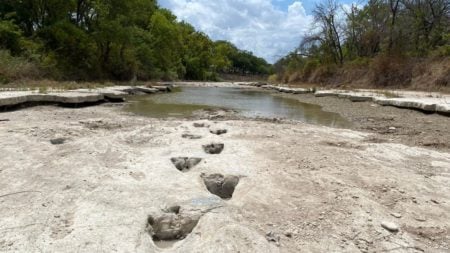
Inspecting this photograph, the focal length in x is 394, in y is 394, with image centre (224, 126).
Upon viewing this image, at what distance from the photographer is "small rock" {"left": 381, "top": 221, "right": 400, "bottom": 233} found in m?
3.08

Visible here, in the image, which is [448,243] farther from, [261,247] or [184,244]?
[184,244]

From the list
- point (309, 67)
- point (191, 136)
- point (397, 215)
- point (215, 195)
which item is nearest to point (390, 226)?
point (397, 215)

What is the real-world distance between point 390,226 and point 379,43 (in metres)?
29.7

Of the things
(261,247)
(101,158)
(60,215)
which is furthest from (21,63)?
(261,247)

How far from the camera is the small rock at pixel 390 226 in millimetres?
3084

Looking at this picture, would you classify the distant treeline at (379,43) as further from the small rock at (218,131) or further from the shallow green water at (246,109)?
the small rock at (218,131)

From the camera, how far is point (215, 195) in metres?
3.62

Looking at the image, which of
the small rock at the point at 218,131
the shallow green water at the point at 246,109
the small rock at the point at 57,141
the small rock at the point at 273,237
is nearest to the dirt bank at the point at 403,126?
the shallow green water at the point at 246,109

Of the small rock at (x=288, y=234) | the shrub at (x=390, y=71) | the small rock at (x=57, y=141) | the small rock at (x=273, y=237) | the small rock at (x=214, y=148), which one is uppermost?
the shrub at (x=390, y=71)

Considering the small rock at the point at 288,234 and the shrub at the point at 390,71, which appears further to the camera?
the shrub at the point at 390,71

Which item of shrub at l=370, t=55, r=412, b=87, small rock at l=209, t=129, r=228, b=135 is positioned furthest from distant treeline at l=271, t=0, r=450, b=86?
small rock at l=209, t=129, r=228, b=135

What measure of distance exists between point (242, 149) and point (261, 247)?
2.76m

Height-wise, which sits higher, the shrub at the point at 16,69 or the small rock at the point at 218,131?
the shrub at the point at 16,69

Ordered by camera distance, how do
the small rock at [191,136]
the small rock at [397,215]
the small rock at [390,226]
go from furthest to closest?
the small rock at [191,136]
the small rock at [397,215]
the small rock at [390,226]
